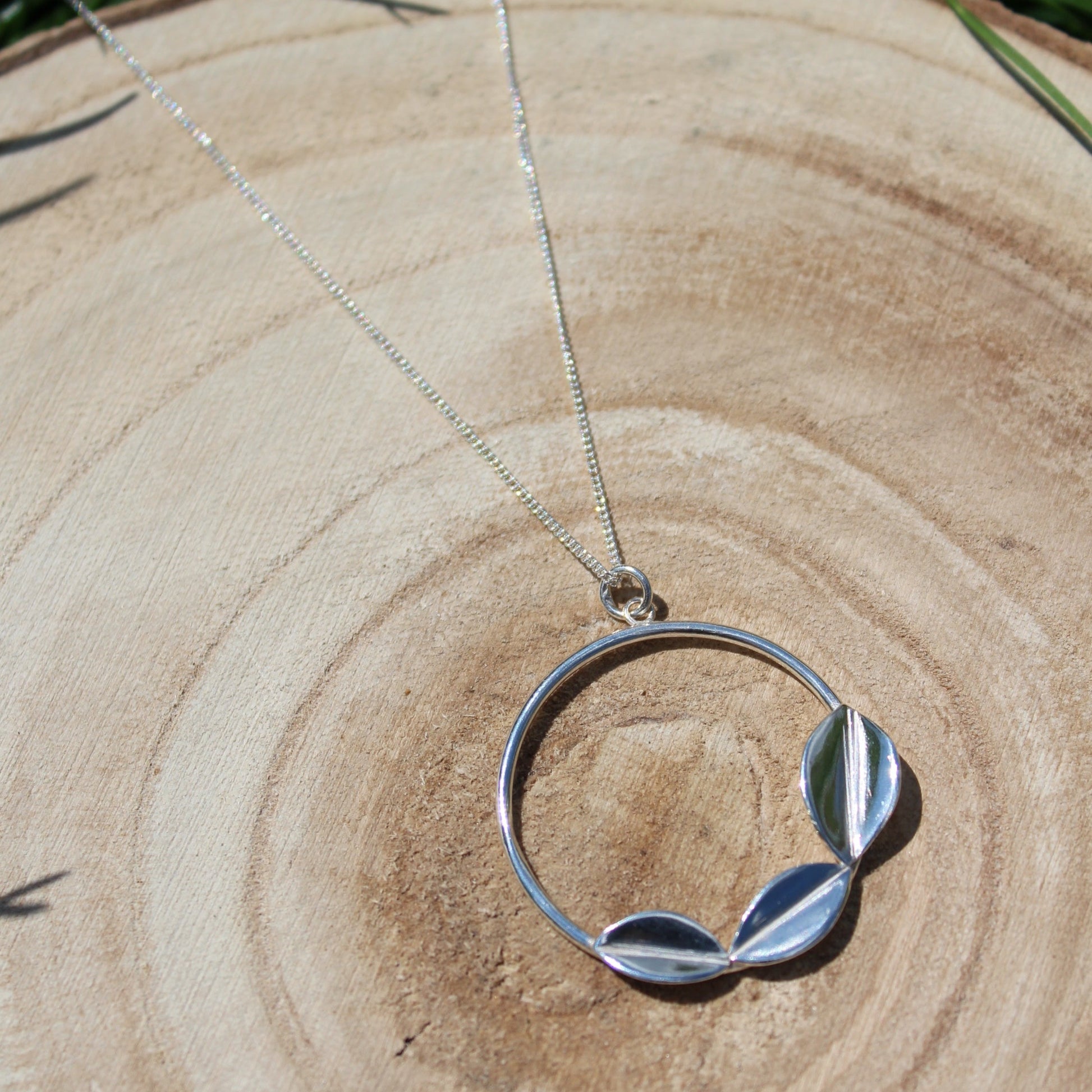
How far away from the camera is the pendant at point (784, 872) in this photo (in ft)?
3.67

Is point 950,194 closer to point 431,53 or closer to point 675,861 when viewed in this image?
point 431,53

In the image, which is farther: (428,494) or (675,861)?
(428,494)

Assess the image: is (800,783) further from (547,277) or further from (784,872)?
(547,277)

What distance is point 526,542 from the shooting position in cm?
132

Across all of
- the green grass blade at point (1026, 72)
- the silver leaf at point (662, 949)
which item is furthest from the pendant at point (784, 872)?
the green grass blade at point (1026, 72)

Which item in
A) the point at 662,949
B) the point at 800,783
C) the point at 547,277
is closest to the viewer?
the point at 662,949

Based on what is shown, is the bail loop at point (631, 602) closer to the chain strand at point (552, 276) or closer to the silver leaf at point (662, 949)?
the chain strand at point (552, 276)

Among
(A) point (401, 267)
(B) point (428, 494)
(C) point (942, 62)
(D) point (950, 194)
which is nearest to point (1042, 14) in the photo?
(C) point (942, 62)

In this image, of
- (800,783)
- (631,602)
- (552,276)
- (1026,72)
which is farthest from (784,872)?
(1026,72)

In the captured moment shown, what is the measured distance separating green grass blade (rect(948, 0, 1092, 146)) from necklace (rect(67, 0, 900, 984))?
2.43ft

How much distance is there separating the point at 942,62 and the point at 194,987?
161 centimetres

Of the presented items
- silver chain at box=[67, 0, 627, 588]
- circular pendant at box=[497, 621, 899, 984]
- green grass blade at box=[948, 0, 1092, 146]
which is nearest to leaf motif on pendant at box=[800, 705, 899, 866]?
circular pendant at box=[497, 621, 899, 984]

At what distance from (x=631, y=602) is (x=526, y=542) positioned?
0.16 metres

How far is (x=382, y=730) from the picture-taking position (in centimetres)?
124
